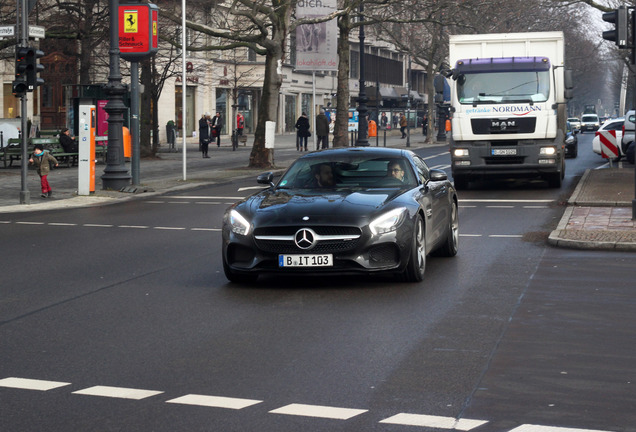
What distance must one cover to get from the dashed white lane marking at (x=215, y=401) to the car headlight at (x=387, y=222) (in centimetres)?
425

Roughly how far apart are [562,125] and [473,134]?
94.7 inches

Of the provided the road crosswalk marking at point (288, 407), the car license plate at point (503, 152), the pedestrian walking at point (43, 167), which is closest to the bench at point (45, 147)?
the pedestrian walking at point (43, 167)

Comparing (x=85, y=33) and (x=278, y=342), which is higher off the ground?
(x=85, y=33)

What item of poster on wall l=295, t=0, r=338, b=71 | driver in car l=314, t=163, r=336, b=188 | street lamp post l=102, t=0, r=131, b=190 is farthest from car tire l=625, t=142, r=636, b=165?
driver in car l=314, t=163, r=336, b=188

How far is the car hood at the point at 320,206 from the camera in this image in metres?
10.4

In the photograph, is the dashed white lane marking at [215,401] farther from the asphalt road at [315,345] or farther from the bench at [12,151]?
the bench at [12,151]

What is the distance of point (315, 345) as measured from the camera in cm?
786

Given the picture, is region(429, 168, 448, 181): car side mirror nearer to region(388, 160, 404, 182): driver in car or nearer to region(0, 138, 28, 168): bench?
region(388, 160, 404, 182): driver in car

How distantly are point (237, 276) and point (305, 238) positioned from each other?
1017 millimetres

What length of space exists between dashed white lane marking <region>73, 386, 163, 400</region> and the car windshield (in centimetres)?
541

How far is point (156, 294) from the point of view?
34.2 ft

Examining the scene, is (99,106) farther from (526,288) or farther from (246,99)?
(246,99)

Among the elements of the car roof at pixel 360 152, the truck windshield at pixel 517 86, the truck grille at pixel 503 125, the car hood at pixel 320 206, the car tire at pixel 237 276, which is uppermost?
the truck windshield at pixel 517 86

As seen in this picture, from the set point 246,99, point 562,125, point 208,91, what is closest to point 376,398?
point 562,125
